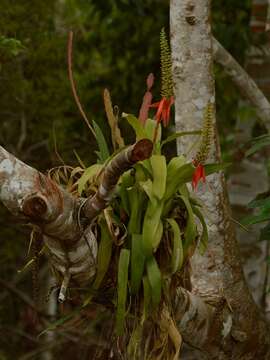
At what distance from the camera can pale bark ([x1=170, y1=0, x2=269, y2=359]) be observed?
272cm

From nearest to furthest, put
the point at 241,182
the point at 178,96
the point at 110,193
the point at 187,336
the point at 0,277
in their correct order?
the point at 110,193, the point at 187,336, the point at 178,96, the point at 241,182, the point at 0,277

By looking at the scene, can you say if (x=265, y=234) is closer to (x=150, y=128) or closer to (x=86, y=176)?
(x=150, y=128)

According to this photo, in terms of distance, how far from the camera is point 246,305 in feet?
9.39

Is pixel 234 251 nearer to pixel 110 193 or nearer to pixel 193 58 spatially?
pixel 193 58

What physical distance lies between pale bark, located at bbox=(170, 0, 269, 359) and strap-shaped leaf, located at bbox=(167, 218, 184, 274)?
0.71 meters

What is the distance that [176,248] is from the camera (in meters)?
2.00

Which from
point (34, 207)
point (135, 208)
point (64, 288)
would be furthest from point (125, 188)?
point (34, 207)

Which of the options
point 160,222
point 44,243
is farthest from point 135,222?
point 44,243

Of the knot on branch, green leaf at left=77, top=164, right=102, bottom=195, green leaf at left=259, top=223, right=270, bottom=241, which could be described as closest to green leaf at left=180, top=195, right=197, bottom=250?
green leaf at left=77, top=164, right=102, bottom=195

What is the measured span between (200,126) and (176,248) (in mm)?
808

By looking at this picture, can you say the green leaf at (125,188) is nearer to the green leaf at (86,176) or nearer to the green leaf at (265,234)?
the green leaf at (86,176)

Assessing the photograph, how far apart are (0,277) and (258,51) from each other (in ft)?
7.95

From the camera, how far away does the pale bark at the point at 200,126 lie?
2725 millimetres

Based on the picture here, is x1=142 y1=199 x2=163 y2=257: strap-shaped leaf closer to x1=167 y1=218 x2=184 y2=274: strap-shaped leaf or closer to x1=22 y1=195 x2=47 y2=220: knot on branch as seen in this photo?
x1=167 y1=218 x2=184 y2=274: strap-shaped leaf
